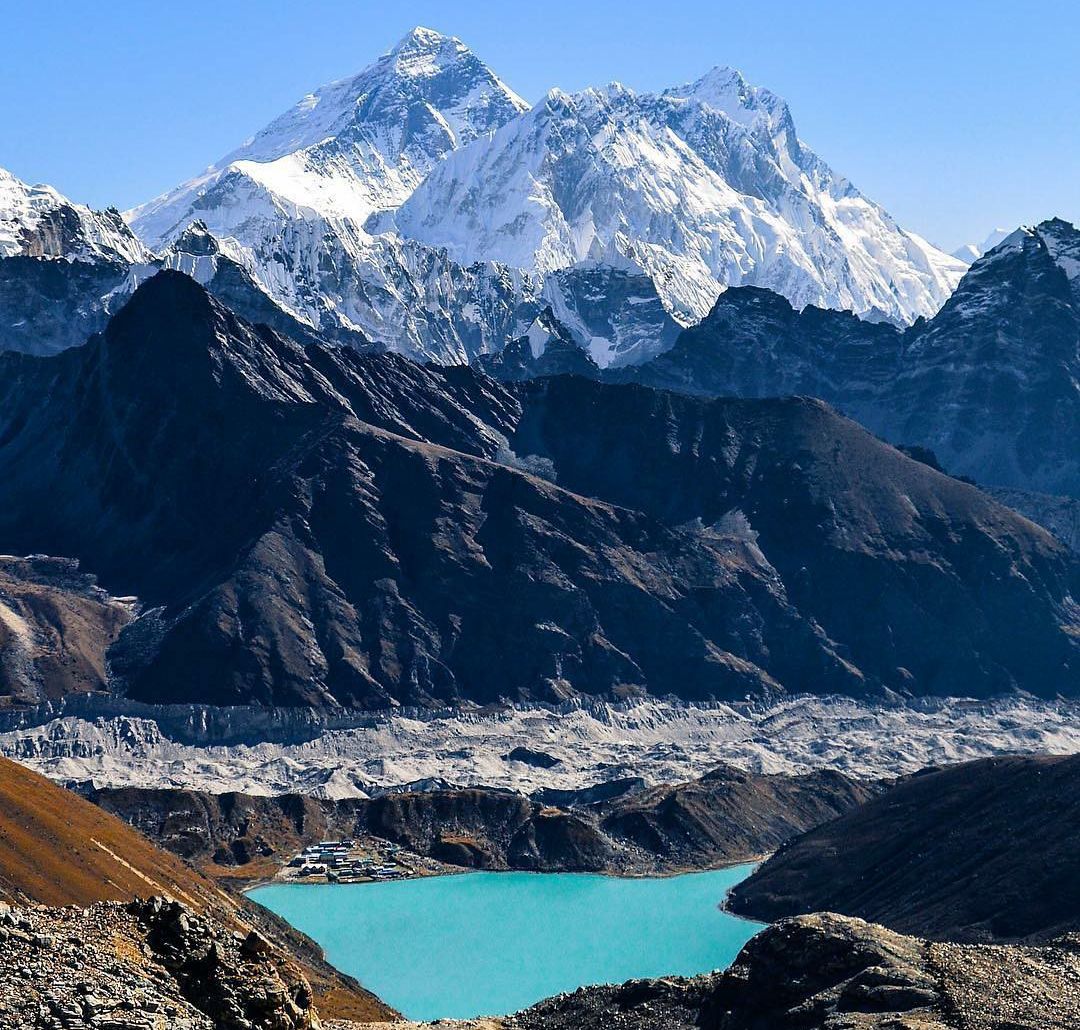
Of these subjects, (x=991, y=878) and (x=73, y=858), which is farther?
(x=991, y=878)

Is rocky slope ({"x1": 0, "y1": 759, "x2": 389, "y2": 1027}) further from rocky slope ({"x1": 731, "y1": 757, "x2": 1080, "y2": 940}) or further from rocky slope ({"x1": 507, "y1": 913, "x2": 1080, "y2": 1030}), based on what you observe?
rocky slope ({"x1": 731, "y1": 757, "x2": 1080, "y2": 940})

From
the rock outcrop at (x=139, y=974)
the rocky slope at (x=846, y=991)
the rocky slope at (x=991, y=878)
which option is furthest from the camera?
the rocky slope at (x=991, y=878)

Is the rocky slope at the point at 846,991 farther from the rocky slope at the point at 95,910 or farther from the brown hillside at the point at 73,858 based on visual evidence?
the brown hillside at the point at 73,858

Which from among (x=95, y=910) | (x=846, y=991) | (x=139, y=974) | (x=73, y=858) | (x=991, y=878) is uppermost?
Answer: (x=95, y=910)

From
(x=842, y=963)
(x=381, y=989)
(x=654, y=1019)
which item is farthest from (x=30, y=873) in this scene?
(x=842, y=963)

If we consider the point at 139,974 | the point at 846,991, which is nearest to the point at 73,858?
the point at 846,991

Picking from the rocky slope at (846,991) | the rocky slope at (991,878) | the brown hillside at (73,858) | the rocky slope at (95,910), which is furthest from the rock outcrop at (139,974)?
the rocky slope at (991,878)

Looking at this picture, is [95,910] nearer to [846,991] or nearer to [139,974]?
[139,974]

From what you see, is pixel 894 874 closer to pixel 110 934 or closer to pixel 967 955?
pixel 967 955
